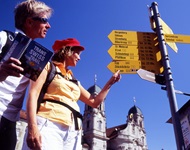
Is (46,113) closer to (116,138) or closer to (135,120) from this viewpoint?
(116,138)

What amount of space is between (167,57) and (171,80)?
1.36ft

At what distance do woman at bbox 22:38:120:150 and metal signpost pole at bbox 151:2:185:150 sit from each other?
1302 millimetres

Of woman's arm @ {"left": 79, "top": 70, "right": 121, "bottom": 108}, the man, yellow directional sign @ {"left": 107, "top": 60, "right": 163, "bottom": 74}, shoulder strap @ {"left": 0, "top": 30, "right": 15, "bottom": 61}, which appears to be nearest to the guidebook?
the man

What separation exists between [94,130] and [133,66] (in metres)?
41.7

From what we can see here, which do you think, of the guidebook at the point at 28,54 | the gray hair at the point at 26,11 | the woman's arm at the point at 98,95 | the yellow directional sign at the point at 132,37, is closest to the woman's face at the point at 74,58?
the woman's arm at the point at 98,95

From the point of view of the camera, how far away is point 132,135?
50156mm

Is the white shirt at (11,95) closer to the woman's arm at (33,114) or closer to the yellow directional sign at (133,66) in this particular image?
the woman's arm at (33,114)

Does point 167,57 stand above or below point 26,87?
above

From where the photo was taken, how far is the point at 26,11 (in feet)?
7.88

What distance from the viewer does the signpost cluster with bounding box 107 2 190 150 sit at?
137 inches

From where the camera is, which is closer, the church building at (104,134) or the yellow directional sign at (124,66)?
the yellow directional sign at (124,66)

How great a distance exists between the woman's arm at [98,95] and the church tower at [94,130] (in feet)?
126

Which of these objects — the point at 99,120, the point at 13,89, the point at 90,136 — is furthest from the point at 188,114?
the point at 99,120

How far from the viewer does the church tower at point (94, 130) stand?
42.5m
